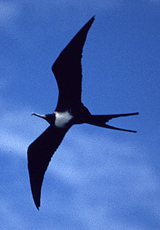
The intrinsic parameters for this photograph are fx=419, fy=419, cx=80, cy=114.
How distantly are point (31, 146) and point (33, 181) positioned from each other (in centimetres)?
92

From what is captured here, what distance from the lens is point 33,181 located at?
10.7 m

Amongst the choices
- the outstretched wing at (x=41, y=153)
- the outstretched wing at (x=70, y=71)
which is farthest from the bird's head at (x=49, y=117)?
the outstretched wing at (x=41, y=153)

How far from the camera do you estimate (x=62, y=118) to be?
388 inches

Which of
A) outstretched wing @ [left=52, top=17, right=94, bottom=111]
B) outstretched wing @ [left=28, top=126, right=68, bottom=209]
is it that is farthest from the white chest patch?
outstretched wing @ [left=28, top=126, right=68, bottom=209]

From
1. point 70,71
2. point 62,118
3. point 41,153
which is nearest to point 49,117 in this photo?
point 62,118

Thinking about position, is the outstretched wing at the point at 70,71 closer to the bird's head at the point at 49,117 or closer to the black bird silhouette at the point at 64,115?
the black bird silhouette at the point at 64,115

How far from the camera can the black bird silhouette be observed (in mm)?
8961

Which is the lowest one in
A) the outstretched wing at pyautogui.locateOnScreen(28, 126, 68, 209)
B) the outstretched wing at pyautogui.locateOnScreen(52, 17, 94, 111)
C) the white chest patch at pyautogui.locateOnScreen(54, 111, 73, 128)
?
the outstretched wing at pyautogui.locateOnScreen(28, 126, 68, 209)

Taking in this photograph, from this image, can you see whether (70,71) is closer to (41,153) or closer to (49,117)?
(49,117)

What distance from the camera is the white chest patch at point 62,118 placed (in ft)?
32.1

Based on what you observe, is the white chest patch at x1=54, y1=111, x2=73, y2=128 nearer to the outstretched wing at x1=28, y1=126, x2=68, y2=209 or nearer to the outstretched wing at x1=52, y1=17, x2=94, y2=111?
the outstretched wing at x1=52, y1=17, x2=94, y2=111

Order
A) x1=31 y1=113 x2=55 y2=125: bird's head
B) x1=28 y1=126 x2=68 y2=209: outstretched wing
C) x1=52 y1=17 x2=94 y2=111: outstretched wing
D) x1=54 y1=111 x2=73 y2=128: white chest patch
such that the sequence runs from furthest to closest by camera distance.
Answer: x1=28 y1=126 x2=68 y2=209: outstretched wing < x1=31 y1=113 x2=55 y2=125: bird's head < x1=54 y1=111 x2=73 y2=128: white chest patch < x1=52 y1=17 x2=94 y2=111: outstretched wing

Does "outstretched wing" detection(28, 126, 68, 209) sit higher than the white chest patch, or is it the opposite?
the white chest patch

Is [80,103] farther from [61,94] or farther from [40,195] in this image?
[40,195]
